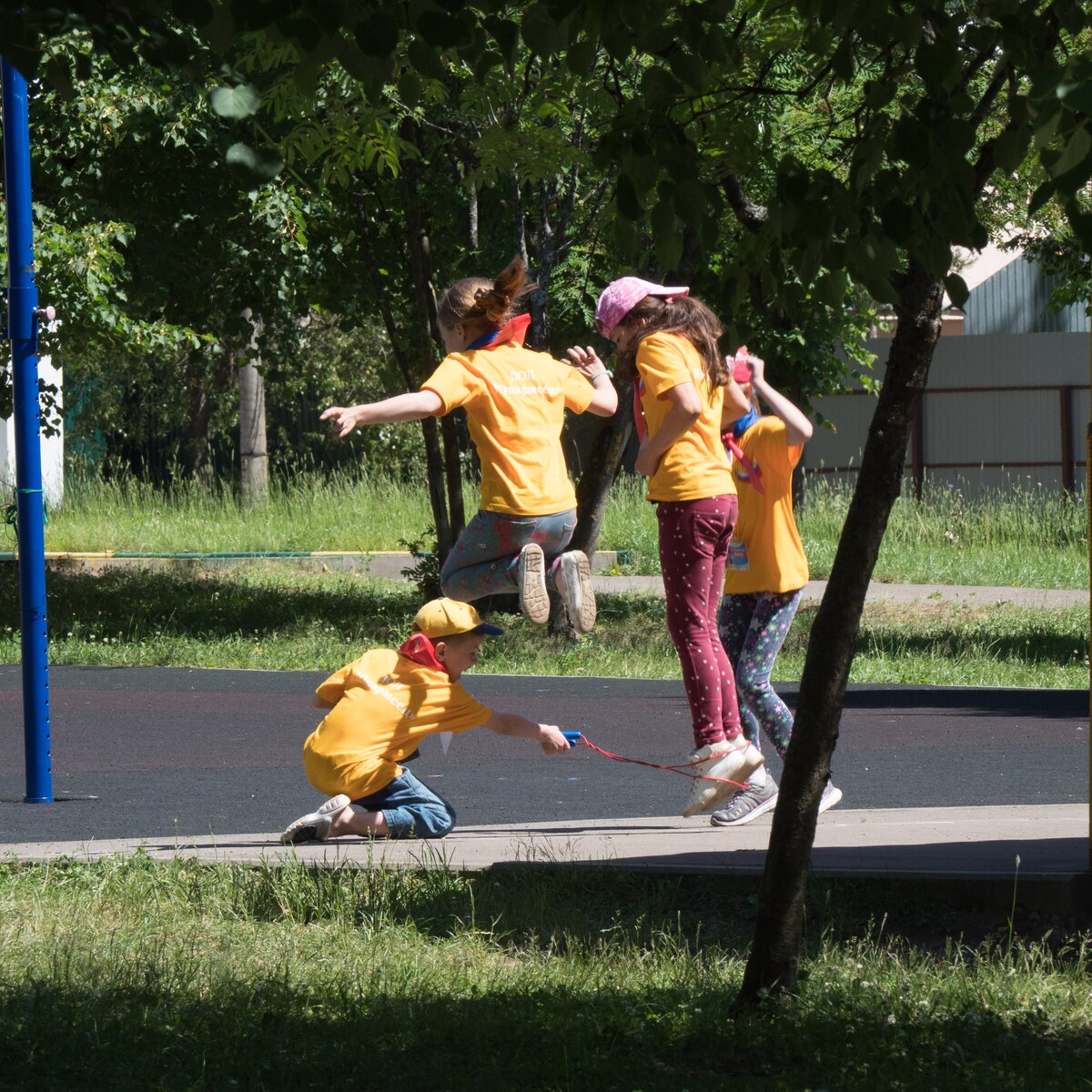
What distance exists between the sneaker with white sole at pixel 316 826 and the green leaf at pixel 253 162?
3176 millimetres

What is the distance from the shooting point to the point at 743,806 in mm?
6621

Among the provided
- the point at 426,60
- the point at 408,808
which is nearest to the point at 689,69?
the point at 426,60

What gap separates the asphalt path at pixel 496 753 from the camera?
752 centimetres

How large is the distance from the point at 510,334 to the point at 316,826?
6.32ft

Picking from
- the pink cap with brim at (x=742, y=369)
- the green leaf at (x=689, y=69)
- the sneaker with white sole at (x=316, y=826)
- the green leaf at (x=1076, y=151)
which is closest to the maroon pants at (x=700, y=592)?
the pink cap with brim at (x=742, y=369)

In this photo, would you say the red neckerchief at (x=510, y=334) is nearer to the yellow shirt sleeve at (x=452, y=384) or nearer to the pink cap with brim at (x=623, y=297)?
the yellow shirt sleeve at (x=452, y=384)

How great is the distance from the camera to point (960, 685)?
462 inches

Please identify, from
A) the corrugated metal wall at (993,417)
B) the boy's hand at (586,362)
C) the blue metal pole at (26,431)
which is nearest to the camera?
the boy's hand at (586,362)

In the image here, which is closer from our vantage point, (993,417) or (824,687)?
(824,687)

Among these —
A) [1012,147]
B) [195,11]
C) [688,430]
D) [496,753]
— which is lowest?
[496,753]

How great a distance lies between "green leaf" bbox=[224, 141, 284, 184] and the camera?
3473 millimetres

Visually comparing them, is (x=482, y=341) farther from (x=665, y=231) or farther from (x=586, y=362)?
(x=665, y=231)

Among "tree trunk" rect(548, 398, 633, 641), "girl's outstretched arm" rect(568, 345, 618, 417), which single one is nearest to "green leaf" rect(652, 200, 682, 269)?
"girl's outstretched arm" rect(568, 345, 618, 417)

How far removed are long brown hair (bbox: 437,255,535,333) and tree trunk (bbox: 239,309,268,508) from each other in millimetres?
20678
